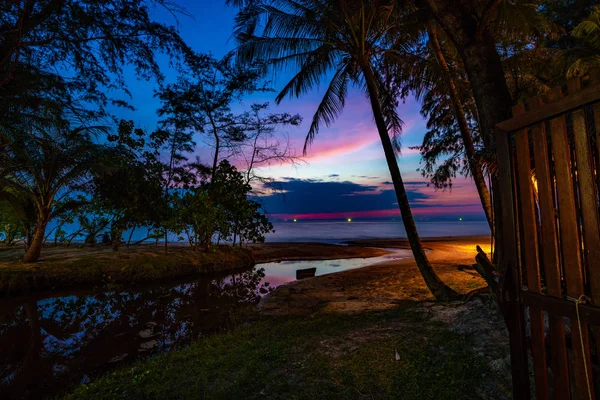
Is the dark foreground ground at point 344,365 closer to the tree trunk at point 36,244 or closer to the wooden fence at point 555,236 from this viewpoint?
the wooden fence at point 555,236

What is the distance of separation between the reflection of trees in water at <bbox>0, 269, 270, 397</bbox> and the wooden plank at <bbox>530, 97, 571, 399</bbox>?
575 centimetres

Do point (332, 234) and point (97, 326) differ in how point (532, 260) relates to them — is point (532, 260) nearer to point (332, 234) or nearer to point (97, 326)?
point (97, 326)

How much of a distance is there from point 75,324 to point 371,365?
7.37m

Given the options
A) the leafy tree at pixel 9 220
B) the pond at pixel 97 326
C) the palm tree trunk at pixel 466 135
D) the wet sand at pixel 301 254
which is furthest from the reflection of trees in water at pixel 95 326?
the wet sand at pixel 301 254

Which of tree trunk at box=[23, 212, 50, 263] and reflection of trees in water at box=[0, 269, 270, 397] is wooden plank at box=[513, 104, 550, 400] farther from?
tree trunk at box=[23, 212, 50, 263]

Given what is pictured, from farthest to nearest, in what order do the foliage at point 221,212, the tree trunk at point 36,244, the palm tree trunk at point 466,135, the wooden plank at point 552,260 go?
the foliage at point 221,212 < the tree trunk at point 36,244 < the palm tree trunk at point 466,135 < the wooden plank at point 552,260

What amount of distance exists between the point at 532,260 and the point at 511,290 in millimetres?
326

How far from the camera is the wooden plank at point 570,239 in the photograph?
1.80m

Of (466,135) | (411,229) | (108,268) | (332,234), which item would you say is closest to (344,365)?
(411,229)

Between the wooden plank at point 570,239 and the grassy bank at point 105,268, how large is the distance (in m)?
12.7

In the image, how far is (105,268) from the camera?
1105cm

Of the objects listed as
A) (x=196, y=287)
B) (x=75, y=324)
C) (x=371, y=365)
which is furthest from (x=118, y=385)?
(x=196, y=287)

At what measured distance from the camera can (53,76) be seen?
242 inches

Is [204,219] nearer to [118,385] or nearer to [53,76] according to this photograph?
[53,76]
